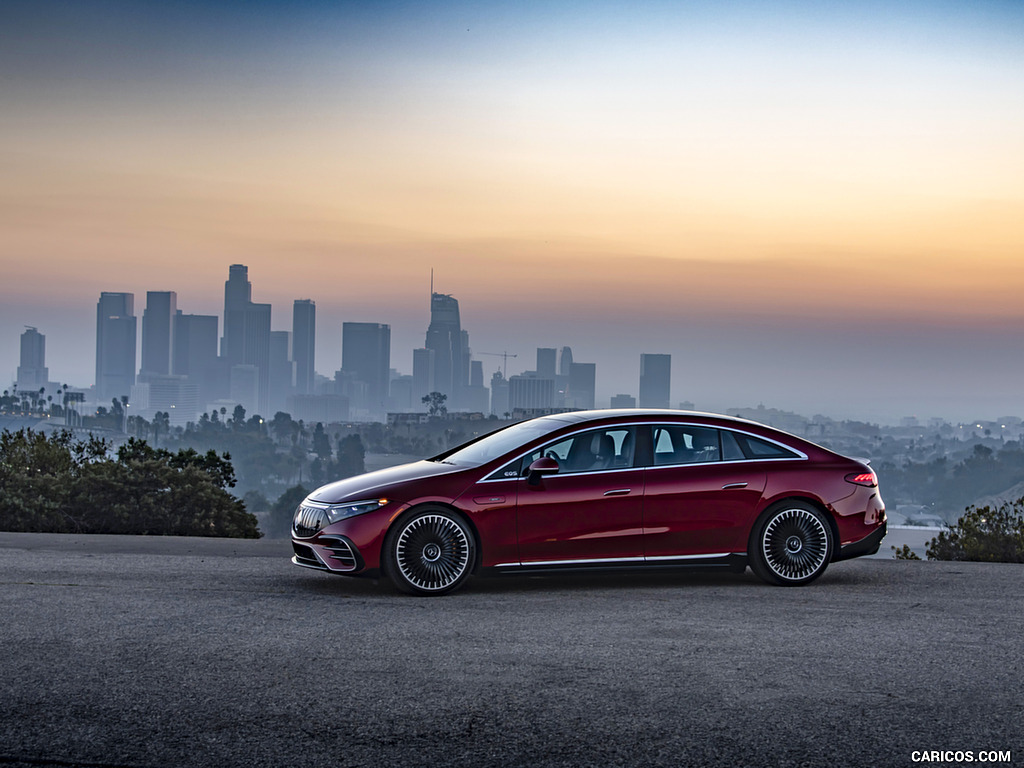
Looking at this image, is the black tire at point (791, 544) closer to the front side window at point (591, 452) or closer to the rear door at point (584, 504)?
the rear door at point (584, 504)

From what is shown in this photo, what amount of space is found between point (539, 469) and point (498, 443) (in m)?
0.80

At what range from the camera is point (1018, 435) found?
4195 inches

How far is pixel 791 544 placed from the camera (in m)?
8.97

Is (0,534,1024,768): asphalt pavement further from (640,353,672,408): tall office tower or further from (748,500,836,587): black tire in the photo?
(640,353,672,408): tall office tower

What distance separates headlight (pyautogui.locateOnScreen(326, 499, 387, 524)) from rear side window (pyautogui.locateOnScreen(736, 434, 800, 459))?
10.4ft

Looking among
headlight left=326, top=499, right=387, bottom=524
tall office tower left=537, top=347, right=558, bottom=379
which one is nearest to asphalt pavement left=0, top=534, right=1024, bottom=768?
headlight left=326, top=499, right=387, bottom=524

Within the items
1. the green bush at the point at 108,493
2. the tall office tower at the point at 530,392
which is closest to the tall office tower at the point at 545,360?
the tall office tower at the point at 530,392

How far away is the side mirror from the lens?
8.46 metres

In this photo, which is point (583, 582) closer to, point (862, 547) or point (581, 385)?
point (862, 547)

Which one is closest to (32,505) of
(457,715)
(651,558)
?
(651,558)

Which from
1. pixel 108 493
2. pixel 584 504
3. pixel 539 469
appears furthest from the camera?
pixel 108 493

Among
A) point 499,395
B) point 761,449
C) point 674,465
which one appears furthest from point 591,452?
point 499,395

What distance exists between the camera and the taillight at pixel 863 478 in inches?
361

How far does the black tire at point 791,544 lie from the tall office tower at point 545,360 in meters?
162
